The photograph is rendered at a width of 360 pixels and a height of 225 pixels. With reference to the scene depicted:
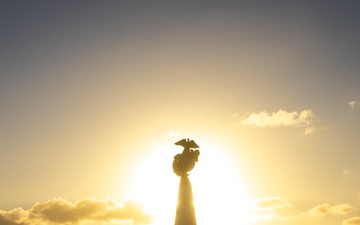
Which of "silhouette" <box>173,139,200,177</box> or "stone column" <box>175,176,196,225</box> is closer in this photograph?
"stone column" <box>175,176,196,225</box>

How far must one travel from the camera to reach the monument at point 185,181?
25344 millimetres

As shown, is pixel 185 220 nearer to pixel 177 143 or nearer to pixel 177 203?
pixel 177 203

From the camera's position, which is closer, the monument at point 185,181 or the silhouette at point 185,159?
the monument at point 185,181

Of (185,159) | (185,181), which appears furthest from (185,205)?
(185,159)

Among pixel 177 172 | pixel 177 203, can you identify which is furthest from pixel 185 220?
pixel 177 172

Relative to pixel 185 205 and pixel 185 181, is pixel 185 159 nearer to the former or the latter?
pixel 185 181

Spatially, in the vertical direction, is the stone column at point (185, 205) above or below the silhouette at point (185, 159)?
below

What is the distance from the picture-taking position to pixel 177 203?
26.0 m

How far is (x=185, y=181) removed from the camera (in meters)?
26.4

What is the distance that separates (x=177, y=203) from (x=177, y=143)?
3.47m

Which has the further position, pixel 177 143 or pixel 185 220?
pixel 177 143

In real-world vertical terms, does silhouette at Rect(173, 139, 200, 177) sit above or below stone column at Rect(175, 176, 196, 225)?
above

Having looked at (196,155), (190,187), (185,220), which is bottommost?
(185,220)

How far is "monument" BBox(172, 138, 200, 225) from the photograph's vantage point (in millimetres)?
25344
